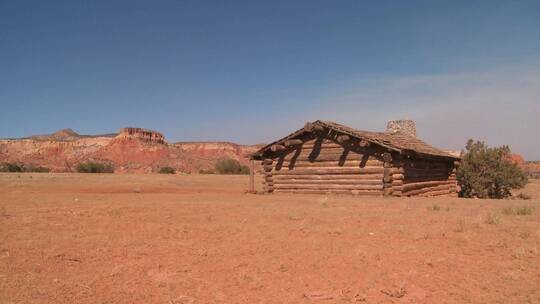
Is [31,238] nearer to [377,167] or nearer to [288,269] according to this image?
[288,269]

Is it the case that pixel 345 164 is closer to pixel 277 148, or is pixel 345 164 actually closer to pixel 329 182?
pixel 329 182

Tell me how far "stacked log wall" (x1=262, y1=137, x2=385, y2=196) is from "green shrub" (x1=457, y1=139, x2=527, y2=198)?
→ 7688 millimetres

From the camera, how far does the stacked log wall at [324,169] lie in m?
16.8

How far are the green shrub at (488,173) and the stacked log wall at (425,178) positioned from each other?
1.97ft

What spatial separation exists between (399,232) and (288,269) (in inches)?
111

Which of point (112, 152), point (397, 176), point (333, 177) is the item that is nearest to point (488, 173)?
point (397, 176)

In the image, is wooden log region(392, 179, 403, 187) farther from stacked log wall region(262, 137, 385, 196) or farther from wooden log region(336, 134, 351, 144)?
wooden log region(336, 134, 351, 144)

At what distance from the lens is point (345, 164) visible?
1738 cm

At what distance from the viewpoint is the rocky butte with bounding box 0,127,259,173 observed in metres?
87.7

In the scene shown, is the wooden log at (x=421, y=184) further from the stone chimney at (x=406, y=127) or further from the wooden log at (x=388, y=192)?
the stone chimney at (x=406, y=127)

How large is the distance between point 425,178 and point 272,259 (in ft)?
48.0

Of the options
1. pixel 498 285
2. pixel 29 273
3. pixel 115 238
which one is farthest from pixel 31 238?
pixel 498 285

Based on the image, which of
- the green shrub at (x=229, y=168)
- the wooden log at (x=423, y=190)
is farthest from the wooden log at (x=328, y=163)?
the green shrub at (x=229, y=168)

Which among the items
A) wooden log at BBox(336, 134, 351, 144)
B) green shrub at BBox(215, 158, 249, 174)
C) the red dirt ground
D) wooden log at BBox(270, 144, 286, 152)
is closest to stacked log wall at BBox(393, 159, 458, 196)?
wooden log at BBox(336, 134, 351, 144)
